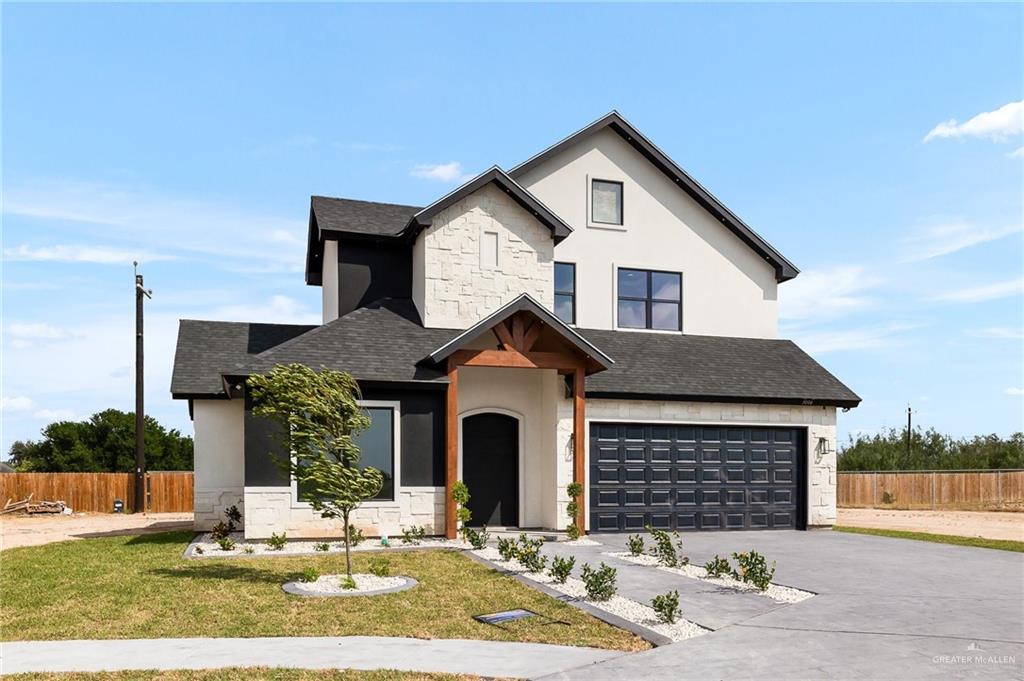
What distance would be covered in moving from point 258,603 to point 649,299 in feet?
52.7

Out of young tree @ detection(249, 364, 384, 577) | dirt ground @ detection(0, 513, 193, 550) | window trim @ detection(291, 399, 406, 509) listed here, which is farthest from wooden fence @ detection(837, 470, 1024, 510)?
young tree @ detection(249, 364, 384, 577)

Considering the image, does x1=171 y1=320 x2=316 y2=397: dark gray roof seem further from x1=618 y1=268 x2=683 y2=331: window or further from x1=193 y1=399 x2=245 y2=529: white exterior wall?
x1=618 y1=268 x2=683 y2=331: window

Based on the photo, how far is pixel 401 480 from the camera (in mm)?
18594

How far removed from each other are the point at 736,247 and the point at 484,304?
9185 millimetres

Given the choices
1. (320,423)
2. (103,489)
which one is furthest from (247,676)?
(103,489)

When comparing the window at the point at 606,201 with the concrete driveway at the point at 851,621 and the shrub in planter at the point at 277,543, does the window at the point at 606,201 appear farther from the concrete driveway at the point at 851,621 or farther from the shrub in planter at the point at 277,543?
the shrub in planter at the point at 277,543

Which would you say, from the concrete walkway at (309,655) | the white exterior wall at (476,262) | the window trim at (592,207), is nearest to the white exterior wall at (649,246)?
the window trim at (592,207)

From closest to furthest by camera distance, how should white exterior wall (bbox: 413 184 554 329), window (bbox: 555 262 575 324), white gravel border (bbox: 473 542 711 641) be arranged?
white gravel border (bbox: 473 542 711 641) → white exterior wall (bbox: 413 184 554 329) → window (bbox: 555 262 575 324)

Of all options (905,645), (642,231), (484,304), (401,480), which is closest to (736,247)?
(642,231)

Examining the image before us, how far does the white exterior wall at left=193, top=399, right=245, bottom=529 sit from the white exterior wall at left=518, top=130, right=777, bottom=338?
9.81 meters

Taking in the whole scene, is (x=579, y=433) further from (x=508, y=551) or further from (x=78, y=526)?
(x=78, y=526)

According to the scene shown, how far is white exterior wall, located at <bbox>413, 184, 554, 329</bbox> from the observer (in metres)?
20.8

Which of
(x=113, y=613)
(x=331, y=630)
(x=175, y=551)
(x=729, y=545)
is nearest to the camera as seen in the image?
(x=331, y=630)

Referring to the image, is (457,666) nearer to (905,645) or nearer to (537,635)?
(537,635)
